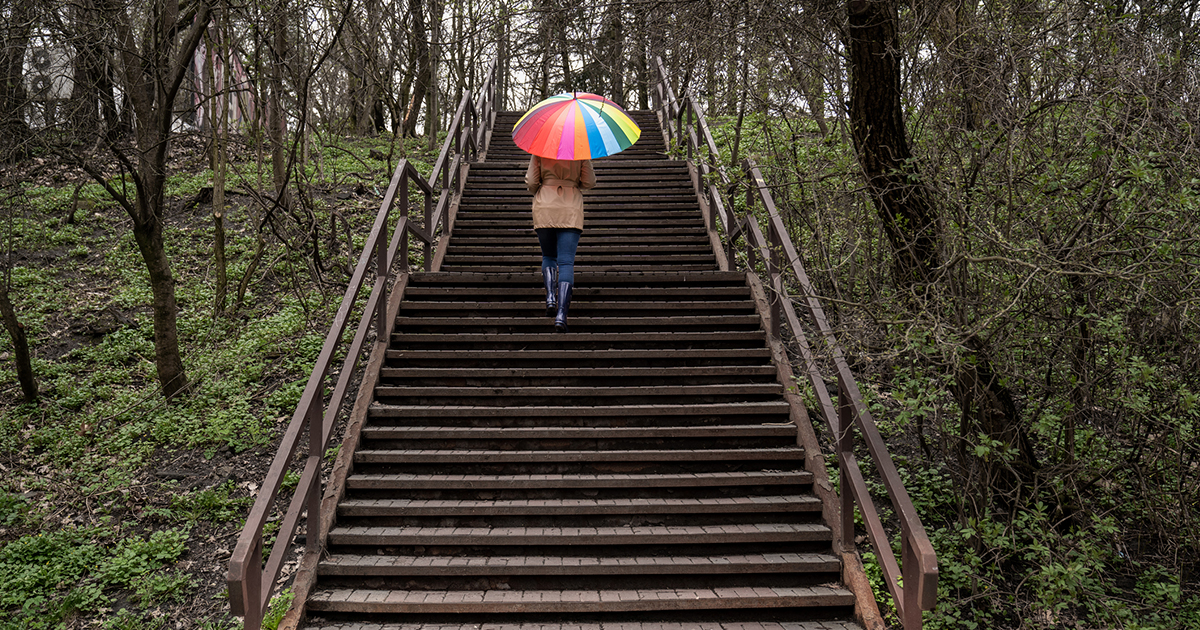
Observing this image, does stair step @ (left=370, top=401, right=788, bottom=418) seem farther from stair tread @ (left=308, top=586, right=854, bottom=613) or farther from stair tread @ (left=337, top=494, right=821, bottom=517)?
stair tread @ (left=308, top=586, right=854, bottom=613)

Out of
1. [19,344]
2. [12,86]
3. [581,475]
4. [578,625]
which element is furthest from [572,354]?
[12,86]

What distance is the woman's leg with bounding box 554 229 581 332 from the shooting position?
5703mm

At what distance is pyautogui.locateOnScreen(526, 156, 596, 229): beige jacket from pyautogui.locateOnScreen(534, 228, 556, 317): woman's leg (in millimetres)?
111

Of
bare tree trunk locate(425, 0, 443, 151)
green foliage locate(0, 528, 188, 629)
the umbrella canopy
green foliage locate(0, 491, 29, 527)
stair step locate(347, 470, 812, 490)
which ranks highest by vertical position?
bare tree trunk locate(425, 0, 443, 151)

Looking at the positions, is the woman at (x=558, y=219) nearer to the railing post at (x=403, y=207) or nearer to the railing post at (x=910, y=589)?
the railing post at (x=403, y=207)

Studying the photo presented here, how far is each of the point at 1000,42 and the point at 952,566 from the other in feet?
9.45

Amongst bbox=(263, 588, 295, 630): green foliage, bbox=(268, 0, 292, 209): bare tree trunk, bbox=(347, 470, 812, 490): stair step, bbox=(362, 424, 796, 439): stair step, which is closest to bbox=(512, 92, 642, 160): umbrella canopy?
bbox=(362, 424, 796, 439): stair step

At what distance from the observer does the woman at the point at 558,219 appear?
5.79 metres

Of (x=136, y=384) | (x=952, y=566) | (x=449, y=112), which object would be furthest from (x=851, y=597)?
(x=449, y=112)

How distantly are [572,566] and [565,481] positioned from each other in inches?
24.4

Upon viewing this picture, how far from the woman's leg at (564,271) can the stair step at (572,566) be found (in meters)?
2.14

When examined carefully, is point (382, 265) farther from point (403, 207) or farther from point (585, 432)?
point (585, 432)

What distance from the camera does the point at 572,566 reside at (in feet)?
12.9

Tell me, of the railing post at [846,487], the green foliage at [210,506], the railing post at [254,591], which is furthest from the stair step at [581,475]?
the green foliage at [210,506]
